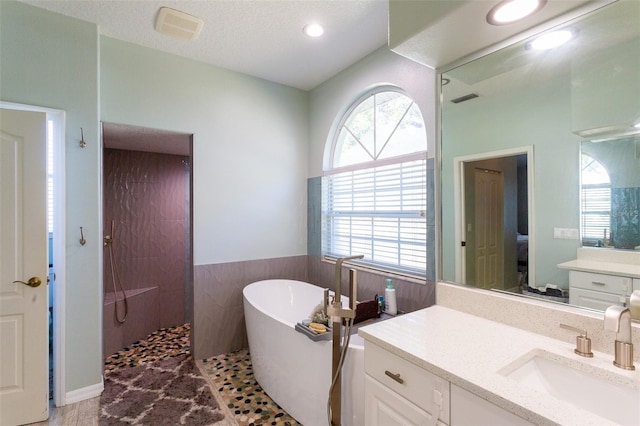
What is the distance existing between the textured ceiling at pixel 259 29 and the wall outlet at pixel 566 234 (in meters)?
1.74

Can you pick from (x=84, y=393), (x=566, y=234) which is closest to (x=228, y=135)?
(x=84, y=393)

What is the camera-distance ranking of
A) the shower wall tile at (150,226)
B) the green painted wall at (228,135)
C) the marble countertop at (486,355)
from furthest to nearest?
1. the shower wall tile at (150,226)
2. the green painted wall at (228,135)
3. the marble countertop at (486,355)

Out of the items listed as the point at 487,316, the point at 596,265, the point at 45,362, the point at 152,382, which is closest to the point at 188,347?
the point at 152,382

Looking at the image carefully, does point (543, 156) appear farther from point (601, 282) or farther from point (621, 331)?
point (621, 331)

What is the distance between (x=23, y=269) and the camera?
201cm

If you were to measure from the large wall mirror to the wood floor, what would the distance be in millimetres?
2560

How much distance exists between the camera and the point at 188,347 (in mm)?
A: 3152

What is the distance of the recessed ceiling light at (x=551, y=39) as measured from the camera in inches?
53.3

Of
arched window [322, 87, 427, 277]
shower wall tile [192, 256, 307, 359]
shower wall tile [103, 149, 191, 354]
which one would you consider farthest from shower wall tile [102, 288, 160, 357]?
arched window [322, 87, 427, 277]

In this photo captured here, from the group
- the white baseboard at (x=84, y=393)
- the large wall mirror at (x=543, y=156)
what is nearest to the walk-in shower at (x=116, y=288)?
the white baseboard at (x=84, y=393)

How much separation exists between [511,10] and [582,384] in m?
1.48

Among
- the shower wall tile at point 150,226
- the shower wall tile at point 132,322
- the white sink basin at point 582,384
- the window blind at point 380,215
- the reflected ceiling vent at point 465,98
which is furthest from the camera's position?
the shower wall tile at point 150,226

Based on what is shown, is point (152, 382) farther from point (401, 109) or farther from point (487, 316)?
point (401, 109)

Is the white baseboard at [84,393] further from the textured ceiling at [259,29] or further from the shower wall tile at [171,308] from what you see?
the textured ceiling at [259,29]
